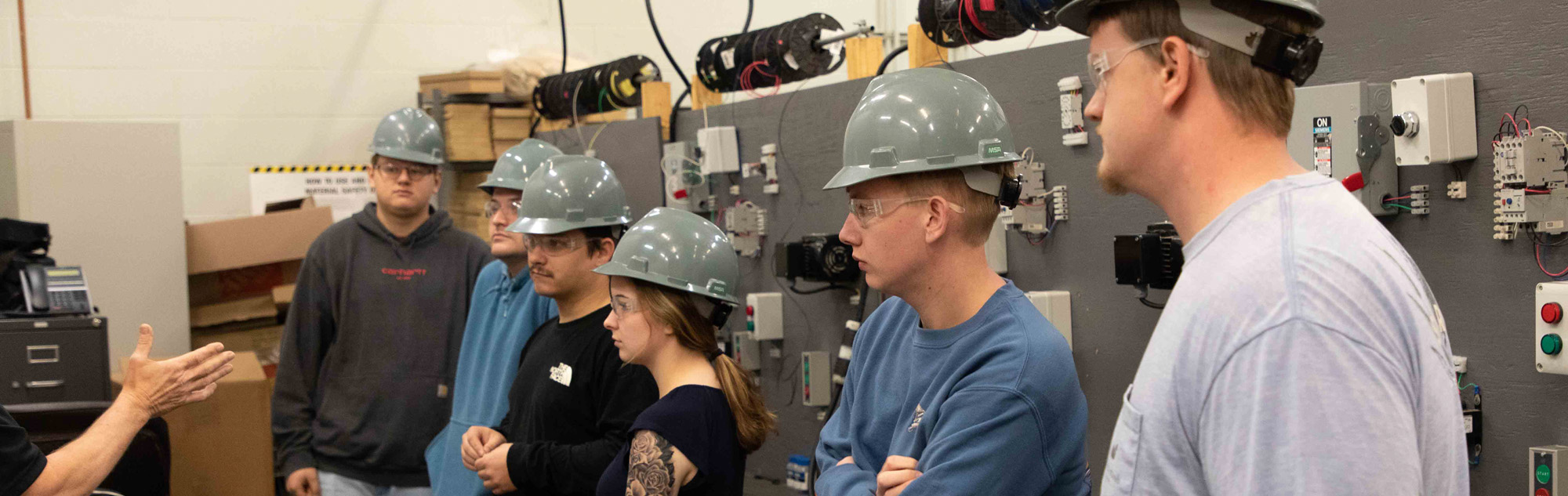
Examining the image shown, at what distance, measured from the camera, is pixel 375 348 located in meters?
3.27

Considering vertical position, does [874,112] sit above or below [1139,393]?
above

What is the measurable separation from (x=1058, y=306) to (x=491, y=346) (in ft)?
4.56

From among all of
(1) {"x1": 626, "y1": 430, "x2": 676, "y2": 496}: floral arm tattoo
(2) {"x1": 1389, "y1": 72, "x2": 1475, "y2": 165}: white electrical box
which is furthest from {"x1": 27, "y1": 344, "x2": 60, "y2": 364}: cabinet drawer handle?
(2) {"x1": 1389, "y1": 72, "x2": 1475, "y2": 165}: white electrical box

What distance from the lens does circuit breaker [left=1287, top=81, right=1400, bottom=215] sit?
7.34 ft

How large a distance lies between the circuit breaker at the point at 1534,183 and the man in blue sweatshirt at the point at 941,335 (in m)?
1.01

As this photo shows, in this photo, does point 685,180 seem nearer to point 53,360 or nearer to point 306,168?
point 53,360

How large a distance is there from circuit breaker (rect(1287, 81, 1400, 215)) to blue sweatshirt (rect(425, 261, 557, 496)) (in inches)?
66.7

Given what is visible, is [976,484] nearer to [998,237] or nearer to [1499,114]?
[1499,114]

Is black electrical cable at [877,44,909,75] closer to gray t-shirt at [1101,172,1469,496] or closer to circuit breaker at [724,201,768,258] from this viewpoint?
circuit breaker at [724,201,768,258]

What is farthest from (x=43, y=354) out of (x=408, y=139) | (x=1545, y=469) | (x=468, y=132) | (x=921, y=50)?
(x=1545, y=469)

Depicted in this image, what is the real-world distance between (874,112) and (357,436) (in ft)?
6.90

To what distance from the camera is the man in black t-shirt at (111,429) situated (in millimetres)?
1814

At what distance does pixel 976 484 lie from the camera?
4.51 feet

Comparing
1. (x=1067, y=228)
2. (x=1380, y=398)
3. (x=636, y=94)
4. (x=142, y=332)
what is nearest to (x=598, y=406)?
(x=142, y=332)
